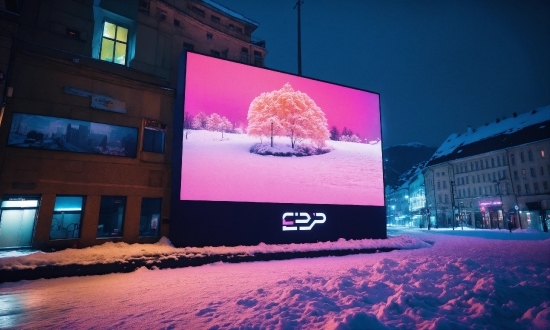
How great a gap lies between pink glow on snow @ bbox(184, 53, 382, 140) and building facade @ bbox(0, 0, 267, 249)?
10.6ft

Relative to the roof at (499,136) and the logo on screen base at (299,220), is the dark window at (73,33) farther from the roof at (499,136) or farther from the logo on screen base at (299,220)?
the roof at (499,136)

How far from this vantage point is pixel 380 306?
599 centimetres

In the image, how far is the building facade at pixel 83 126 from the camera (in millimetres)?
14266

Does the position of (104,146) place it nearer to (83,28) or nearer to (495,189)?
(83,28)

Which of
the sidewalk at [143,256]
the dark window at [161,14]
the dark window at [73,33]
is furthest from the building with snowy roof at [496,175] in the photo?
the dark window at [73,33]

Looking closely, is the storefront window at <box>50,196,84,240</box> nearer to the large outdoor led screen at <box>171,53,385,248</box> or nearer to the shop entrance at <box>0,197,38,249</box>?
the shop entrance at <box>0,197,38,249</box>

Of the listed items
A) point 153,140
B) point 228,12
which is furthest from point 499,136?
point 153,140

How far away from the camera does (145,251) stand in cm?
1320

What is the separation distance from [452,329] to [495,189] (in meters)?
56.7

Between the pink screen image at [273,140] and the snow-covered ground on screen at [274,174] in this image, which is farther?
the pink screen image at [273,140]

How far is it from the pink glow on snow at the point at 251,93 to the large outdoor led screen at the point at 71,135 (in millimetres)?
4531

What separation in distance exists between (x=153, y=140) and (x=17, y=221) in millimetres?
7825

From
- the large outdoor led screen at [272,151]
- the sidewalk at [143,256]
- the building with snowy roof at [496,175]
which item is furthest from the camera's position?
the building with snowy roof at [496,175]

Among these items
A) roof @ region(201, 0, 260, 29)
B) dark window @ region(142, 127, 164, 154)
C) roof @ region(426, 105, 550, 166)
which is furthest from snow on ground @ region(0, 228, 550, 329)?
roof @ region(426, 105, 550, 166)
